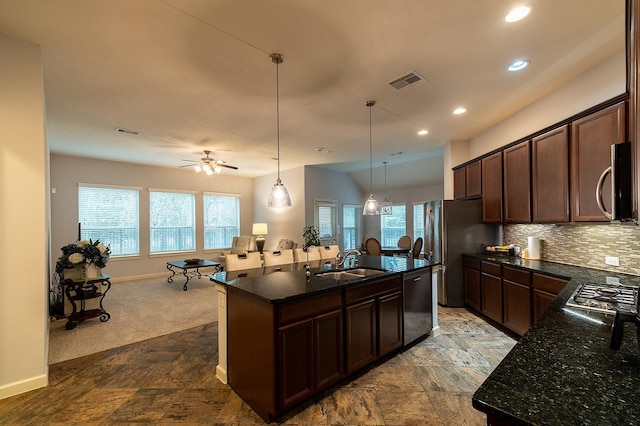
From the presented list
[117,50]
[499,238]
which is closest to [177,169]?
[117,50]

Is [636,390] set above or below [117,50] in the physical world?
below

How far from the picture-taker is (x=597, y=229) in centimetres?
308

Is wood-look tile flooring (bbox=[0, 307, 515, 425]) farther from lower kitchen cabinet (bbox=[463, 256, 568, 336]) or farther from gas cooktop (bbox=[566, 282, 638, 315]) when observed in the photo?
gas cooktop (bbox=[566, 282, 638, 315])

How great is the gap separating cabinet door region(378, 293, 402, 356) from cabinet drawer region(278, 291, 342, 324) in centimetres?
65

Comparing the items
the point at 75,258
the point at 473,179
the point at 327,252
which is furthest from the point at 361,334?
the point at 75,258

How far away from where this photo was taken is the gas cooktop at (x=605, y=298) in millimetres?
1695

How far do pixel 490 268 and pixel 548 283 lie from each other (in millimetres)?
983

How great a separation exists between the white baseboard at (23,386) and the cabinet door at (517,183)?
5.36m

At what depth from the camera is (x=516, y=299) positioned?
338 cm

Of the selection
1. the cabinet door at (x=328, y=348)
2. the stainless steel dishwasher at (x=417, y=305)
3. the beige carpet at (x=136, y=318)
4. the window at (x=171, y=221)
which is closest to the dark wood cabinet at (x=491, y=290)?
the stainless steel dishwasher at (x=417, y=305)

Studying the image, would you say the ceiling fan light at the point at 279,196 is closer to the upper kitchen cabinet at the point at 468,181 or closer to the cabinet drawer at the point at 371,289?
the cabinet drawer at the point at 371,289

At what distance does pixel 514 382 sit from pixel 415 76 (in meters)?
2.87

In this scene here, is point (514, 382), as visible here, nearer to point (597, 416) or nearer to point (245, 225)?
point (597, 416)

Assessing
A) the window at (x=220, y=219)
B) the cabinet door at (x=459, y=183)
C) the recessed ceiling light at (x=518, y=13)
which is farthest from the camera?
the window at (x=220, y=219)
